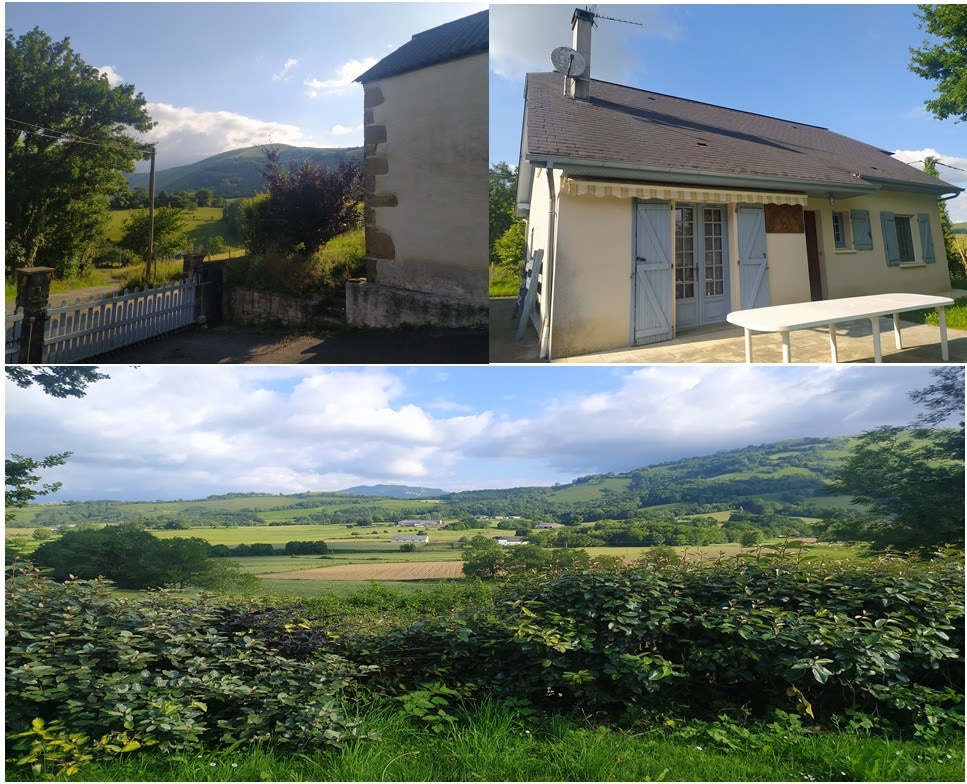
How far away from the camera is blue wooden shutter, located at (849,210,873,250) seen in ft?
41.8

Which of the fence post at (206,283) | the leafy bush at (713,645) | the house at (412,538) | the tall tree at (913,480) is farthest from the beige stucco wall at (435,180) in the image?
the tall tree at (913,480)

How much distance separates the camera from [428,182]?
5070 mm

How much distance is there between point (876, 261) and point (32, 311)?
1513 centimetres

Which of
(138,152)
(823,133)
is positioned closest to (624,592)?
(138,152)

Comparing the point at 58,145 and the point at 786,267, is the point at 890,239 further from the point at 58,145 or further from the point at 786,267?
the point at 58,145

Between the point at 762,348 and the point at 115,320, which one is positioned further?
the point at 762,348

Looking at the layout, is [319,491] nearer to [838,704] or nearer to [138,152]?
[138,152]

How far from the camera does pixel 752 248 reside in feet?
32.0

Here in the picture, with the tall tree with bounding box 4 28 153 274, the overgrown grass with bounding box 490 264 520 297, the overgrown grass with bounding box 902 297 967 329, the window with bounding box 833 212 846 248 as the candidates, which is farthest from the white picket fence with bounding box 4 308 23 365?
the window with bounding box 833 212 846 248

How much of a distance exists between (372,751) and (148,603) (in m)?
1.93

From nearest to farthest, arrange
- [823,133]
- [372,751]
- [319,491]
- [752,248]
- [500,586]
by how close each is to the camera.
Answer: [372,751], [500,586], [319,491], [752,248], [823,133]

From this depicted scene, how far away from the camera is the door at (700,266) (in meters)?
9.22

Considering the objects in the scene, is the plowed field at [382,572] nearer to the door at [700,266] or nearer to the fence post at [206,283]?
the fence post at [206,283]

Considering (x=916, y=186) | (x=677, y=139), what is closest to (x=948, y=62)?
(x=916, y=186)
